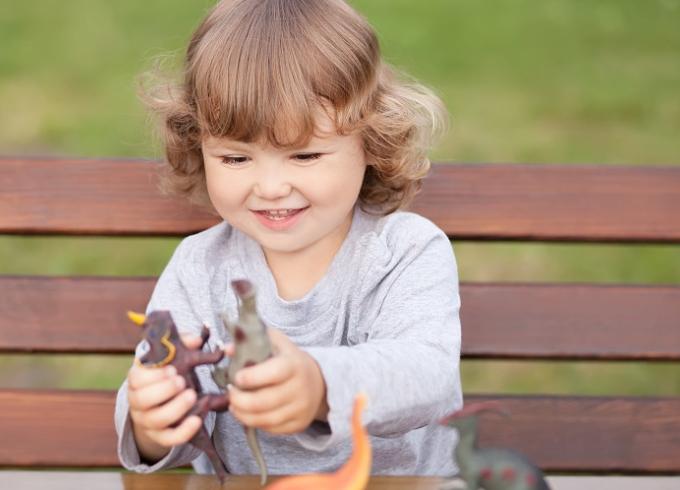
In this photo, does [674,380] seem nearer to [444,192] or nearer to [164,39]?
[444,192]

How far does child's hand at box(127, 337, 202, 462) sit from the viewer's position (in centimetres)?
126

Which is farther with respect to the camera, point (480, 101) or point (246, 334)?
point (480, 101)

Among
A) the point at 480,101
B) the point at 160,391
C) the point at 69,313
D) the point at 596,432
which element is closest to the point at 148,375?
the point at 160,391

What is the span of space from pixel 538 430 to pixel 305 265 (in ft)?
1.75

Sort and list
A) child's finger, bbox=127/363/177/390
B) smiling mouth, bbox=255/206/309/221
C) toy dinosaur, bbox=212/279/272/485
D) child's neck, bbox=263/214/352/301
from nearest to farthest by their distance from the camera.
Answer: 1. toy dinosaur, bbox=212/279/272/485
2. child's finger, bbox=127/363/177/390
3. smiling mouth, bbox=255/206/309/221
4. child's neck, bbox=263/214/352/301

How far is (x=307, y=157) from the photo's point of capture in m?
1.60

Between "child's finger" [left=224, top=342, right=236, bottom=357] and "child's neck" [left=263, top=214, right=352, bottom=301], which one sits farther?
"child's neck" [left=263, top=214, right=352, bottom=301]

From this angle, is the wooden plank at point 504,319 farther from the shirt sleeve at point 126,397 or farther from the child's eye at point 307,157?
the child's eye at point 307,157

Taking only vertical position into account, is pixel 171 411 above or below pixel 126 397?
above

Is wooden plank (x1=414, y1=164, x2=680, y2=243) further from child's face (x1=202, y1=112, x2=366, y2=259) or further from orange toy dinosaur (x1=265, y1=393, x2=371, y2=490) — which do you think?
orange toy dinosaur (x1=265, y1=393, x2=371, y2=490)

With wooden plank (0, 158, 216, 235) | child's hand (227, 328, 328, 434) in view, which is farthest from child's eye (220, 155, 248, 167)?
child's hand (227, 328, 328, 434)

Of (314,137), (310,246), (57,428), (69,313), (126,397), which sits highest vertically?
(314,137)

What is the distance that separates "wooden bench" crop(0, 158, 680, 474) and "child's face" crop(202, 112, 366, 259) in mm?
338

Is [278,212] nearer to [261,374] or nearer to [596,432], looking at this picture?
[261,374]
